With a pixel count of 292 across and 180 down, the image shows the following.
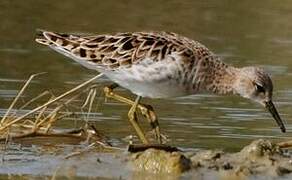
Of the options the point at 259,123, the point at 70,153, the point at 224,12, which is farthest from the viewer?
the point at 224,12

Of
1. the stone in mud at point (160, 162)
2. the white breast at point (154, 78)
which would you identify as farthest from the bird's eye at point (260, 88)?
the stone in mud at point (160, 162)

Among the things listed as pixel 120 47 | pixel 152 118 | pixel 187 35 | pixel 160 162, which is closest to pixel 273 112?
pixel 152 118

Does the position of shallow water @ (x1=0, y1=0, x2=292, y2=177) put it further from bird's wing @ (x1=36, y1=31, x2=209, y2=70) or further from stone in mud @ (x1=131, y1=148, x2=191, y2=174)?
stone in mud @ (x1=131, y1=148, x2=191, y2=174)

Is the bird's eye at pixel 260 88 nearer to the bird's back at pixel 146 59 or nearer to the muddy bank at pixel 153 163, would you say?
the bird's back at pixel 146 59

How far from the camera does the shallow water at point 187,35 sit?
12.9 m

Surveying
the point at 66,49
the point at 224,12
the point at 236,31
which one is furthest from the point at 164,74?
the point at 224,12

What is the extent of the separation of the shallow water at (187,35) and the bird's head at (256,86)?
50 cm

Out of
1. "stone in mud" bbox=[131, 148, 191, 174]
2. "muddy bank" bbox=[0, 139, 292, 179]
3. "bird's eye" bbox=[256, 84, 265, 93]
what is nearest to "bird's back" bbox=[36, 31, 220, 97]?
"bird's eye" bbox=[256, 84, 265, 93]

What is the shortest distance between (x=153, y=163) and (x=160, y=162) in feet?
0.22

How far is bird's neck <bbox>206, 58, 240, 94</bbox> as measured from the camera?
11969 millimetres

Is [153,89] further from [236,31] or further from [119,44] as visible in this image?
[236,31]

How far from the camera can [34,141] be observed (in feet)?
39.3

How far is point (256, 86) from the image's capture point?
1197cm

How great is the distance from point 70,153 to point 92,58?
104 centimetres
